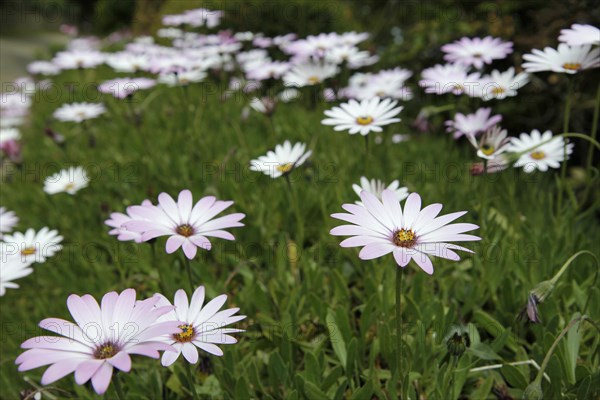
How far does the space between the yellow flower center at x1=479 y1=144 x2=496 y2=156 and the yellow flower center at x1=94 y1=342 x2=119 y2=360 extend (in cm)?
110

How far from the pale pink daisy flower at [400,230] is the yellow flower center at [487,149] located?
1.82ft

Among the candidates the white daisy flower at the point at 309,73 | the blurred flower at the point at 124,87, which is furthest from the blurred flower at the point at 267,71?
the blurred flower at the point at 124,87

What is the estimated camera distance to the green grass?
1356mm

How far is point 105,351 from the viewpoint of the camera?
891 mm

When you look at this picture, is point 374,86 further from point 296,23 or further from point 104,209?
point 296,23

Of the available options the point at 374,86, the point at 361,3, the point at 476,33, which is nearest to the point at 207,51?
the point at 374,86

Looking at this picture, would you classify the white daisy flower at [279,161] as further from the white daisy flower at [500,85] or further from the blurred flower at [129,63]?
the blurred flower at [129,63]

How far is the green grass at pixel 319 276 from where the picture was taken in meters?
1.36

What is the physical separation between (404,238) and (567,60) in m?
0.93

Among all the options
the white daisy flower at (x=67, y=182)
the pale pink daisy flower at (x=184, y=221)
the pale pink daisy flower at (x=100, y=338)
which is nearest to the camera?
the pale pink daisy flower at (x=100, y=338)

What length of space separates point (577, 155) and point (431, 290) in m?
1.65

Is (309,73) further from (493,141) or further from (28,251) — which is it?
(28,251)

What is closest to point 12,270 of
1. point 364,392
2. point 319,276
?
point 319,276

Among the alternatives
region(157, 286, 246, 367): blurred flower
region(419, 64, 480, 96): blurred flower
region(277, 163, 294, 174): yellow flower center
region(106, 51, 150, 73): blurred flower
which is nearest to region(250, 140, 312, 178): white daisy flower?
region(277, 163, 294, 174): yellow flower center
